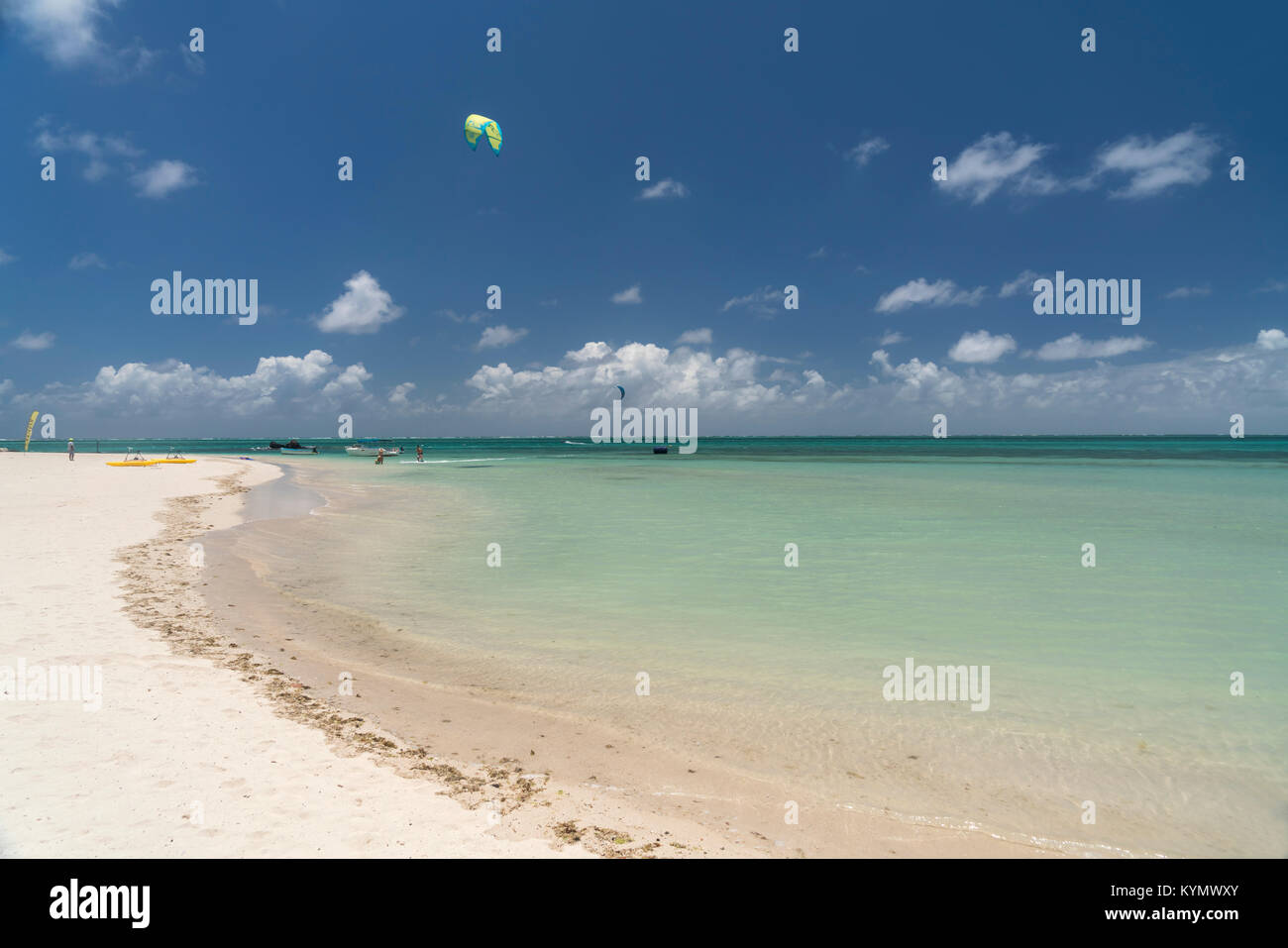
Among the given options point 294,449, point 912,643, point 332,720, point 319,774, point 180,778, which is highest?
point 294,449

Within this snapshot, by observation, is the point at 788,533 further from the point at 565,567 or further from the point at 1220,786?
the point at 1220,786

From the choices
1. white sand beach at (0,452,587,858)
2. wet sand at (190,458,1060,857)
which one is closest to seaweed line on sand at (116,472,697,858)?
wet sand at (190,458,1060,857)

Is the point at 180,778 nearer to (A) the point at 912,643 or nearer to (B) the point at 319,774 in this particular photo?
(B) the point at 319,774

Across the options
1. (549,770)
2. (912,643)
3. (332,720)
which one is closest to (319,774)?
(332,720)

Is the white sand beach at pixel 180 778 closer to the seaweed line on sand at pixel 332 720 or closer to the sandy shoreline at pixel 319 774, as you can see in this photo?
the sandy shoreline at pixel 319 774

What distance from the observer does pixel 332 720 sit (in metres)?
6.01

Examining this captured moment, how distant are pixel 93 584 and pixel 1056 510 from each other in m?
31.8

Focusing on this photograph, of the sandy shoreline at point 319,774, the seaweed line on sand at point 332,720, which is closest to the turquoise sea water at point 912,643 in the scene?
the sandy shoreline at point 319,774

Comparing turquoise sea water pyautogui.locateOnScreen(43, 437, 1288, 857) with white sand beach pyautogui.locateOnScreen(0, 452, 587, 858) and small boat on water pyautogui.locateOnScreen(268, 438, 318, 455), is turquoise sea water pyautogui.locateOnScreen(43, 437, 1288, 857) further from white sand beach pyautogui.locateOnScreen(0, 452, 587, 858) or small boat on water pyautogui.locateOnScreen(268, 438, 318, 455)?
small boat on water pyautogui.locateOnScreen(268, 438, 318, 455)

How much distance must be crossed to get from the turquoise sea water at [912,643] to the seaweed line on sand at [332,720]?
177cm

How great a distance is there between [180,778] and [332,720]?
155 cm

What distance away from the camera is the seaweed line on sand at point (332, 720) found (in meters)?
4.30

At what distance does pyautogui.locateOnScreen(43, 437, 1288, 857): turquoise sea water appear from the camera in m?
5.34
